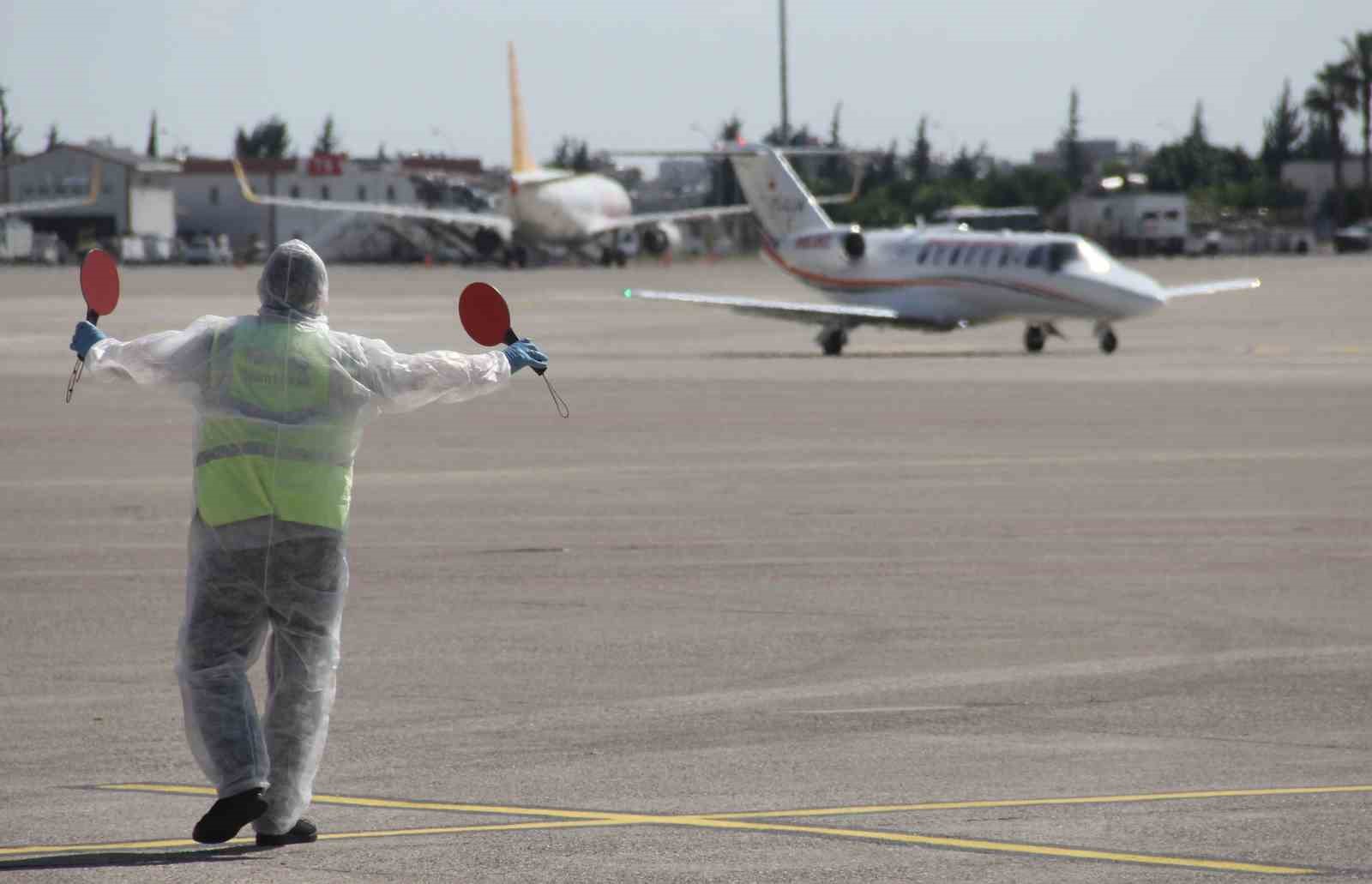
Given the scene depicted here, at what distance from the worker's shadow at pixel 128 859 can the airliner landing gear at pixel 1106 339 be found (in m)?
35.8

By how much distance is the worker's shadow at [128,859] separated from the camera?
739 cm

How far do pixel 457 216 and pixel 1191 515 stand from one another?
86290 mm

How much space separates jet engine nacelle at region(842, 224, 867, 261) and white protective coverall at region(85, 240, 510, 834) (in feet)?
122

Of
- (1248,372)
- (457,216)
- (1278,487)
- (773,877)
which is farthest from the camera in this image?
(457,216)

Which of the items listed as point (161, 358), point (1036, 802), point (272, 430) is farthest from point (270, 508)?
point (1036, 802)

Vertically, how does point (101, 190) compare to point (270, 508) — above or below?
above

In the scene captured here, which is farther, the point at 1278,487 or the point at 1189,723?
the point at 1278,487

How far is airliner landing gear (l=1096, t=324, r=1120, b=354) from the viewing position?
42.4 metres

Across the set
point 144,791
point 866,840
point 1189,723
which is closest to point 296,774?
point 144,791

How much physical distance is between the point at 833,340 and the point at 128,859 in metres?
35.8

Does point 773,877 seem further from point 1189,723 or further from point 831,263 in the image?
point 831,263

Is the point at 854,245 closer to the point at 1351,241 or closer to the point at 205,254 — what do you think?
the point at 1351,241

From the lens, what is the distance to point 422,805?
8383mm

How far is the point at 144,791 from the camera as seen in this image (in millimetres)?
8688
